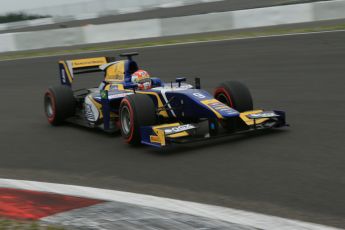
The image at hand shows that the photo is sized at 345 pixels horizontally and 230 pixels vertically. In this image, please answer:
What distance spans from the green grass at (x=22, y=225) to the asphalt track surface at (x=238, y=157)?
134 centimetres

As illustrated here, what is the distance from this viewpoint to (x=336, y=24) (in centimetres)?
1933

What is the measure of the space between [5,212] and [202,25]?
18324mm

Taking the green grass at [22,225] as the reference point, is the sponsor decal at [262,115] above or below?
above

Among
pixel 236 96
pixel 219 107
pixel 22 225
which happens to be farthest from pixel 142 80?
pixel 22 225

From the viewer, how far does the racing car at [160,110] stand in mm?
7023

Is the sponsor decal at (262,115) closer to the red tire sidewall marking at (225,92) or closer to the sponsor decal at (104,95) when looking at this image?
the red tire sidewall marking at (225,92)

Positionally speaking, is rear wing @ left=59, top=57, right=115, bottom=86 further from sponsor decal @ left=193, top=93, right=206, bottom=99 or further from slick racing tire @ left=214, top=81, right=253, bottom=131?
sponsor decal @ left=193, top=93, right=206, bottom=99

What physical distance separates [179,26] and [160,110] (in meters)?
15.4

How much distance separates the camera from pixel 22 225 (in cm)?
420

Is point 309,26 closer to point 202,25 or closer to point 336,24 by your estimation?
point 336,24

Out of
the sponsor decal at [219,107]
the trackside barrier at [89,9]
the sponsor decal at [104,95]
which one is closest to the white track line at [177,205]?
the sponsor decal at [219,107]

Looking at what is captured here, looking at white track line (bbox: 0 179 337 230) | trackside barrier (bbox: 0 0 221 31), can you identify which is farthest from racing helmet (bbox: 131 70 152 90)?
trackside barrier (bbox: 0 0 221 31)

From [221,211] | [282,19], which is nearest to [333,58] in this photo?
[282,19]

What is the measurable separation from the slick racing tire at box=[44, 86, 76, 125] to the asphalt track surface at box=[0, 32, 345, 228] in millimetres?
176
